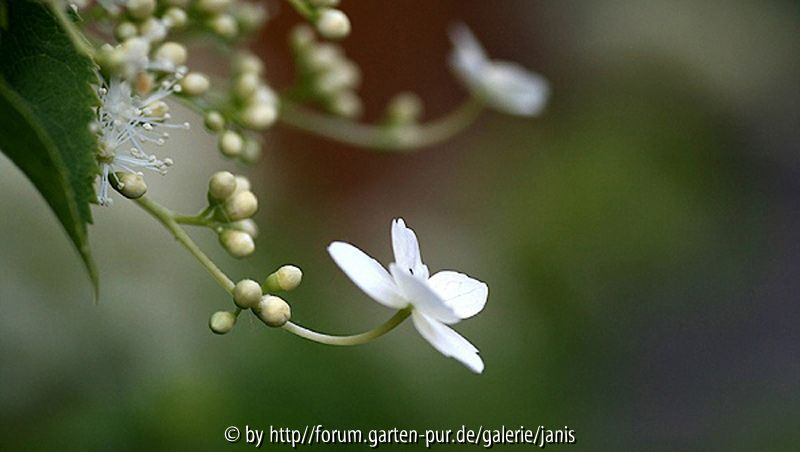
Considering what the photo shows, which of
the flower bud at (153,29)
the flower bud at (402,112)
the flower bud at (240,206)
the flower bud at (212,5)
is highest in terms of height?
the flower bud at (402,112)

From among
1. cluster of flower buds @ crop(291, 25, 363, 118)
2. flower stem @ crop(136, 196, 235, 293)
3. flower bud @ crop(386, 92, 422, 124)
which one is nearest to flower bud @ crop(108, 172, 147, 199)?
flower stem @ crop(136, 196, 235, 293)

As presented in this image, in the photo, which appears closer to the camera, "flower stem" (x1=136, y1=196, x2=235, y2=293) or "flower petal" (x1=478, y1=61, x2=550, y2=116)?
"flower stem" (x1=136, y1=196, x2=235, y2=293)

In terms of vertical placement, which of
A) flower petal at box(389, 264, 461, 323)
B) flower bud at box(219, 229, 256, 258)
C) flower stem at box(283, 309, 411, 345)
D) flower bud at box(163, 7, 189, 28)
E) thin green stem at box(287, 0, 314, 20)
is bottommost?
flower stem at box(283, 309, 411, 345)

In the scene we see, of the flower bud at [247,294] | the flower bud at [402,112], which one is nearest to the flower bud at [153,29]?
the flower bud at [247,294]

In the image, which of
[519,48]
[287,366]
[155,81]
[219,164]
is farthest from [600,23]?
[155,81]

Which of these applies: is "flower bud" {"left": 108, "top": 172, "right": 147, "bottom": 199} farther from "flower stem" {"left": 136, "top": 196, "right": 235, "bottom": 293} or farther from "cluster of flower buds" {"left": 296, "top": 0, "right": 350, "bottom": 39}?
"cluster of flower buds" {"left": 296, "top": 0, "right": 350, "bottom": 39}

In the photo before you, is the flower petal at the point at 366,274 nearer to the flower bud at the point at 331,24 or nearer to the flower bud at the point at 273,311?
the flower bud at the point at 273,311

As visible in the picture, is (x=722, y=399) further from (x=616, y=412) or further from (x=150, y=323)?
(x=150, y=323)
